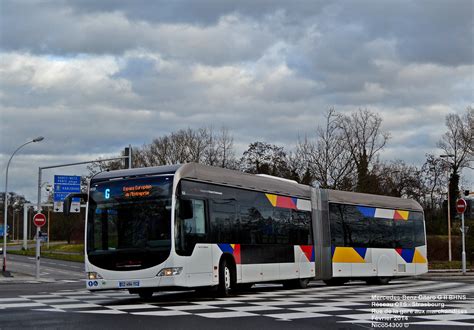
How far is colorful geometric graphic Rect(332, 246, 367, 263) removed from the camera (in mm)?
24906

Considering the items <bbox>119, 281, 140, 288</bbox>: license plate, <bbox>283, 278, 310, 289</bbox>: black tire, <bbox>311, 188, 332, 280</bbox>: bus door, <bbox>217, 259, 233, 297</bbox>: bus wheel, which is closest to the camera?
<bbox>119, 281, 140, 288</bbox>: license plate

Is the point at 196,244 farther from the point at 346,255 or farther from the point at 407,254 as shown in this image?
the point at 407,254

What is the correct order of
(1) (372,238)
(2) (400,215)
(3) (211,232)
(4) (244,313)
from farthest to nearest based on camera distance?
(2) (400,215) → (1) (372,238) → (3) (211,232) → (4) (244,313)

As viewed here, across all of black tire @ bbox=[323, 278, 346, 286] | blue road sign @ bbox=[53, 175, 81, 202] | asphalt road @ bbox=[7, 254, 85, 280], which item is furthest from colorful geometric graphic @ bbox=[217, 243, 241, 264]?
blue road sign @ bbox=[53, 175, 81, 202]

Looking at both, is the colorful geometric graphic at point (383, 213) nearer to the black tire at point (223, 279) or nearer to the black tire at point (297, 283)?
the black tire at point (297, 283)

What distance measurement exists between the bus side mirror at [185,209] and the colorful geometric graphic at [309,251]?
7068 millimetres

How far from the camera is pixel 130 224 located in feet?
55.5

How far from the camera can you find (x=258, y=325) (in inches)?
449

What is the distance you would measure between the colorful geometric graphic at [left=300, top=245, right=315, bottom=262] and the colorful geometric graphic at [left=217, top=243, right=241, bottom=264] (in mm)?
4362

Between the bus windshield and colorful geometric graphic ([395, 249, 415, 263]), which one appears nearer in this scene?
the bus windshield

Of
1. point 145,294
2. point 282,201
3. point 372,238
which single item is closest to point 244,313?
point 145,294

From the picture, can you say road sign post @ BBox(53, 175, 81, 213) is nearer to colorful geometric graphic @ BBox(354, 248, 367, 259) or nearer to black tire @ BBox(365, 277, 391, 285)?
black tire @ BBox(365, 277, 391, 285)

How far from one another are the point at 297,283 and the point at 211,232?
620 cm

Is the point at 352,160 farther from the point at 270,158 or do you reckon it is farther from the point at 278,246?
the point at 278,246
